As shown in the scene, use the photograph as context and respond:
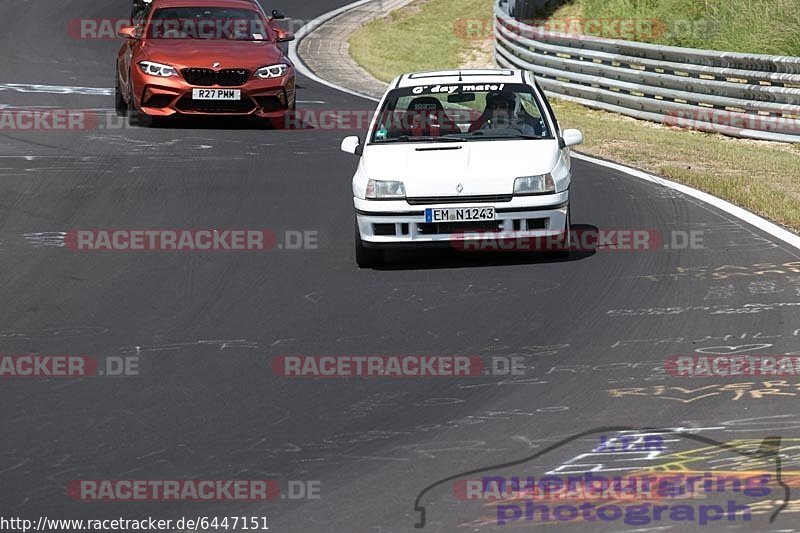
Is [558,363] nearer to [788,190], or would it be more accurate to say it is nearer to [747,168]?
[788,190]

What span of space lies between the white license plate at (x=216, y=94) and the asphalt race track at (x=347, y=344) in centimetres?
372

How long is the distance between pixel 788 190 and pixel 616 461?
8.76m

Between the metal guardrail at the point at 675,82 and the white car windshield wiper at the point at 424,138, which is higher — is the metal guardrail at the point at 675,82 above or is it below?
below

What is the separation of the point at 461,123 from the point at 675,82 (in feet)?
32.6

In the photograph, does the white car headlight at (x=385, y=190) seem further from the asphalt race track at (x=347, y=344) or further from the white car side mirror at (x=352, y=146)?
the white car side mirror at (x=352, y=146)

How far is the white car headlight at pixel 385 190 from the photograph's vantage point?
11.1m

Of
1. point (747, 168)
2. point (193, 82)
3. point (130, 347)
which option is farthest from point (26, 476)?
point (193, 82)

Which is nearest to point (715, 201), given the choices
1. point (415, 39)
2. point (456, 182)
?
point (456, 182)

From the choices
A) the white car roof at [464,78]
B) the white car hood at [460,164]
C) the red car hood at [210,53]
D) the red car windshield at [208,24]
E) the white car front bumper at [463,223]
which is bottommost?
the red car hood at [210,53]

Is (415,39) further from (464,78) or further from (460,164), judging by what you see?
(460,164)

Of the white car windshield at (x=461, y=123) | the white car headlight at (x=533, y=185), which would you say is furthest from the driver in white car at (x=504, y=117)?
the white car headlight at (x=533, y=185)

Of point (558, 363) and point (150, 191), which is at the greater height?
point (558, 363)

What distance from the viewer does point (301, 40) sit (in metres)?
33.6

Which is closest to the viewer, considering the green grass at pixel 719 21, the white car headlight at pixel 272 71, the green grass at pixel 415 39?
the white car headlight at pixel 272 71
